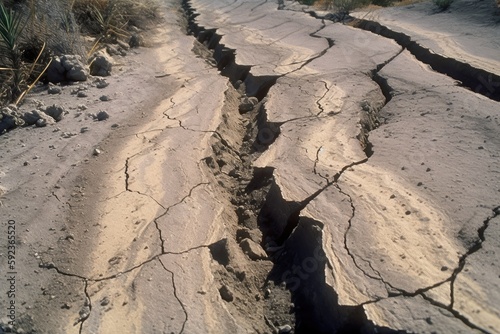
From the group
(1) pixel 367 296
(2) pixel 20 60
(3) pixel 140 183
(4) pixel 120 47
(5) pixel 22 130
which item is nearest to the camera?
(1) pixel 367 296

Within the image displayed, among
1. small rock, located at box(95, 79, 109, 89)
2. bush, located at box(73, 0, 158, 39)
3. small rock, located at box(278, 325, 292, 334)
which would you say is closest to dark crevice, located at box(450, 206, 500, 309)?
small rock, located at box(278, 325, 292, 334)

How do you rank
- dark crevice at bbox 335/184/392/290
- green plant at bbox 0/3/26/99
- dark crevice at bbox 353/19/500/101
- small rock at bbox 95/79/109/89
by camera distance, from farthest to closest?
small rock at bbox 95/79/109/89 < green plant at bbox 0/3/26/99 < dark crevice at bbox 353/19/500/101 < dark crevice at bbox 335/184/392/290

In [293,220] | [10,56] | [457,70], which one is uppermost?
[10,56]

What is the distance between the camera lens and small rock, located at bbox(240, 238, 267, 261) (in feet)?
7.07

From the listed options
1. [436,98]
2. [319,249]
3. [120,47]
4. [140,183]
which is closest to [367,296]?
[319,249]

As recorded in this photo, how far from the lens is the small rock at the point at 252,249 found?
7.07 feet

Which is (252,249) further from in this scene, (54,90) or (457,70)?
(457,70)

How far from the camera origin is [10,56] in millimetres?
3986

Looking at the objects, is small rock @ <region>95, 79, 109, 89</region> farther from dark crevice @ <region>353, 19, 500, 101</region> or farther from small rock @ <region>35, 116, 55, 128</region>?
dark crevice @ <region>353, 19, 500, 101</region>

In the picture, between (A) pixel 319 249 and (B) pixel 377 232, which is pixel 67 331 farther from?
(B) pixel 377 232

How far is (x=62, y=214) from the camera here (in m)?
2.30

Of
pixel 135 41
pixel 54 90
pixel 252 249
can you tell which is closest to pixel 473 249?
pixel 252 249

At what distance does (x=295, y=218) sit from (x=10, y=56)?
337 centimetres

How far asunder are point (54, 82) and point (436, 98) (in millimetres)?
3568
